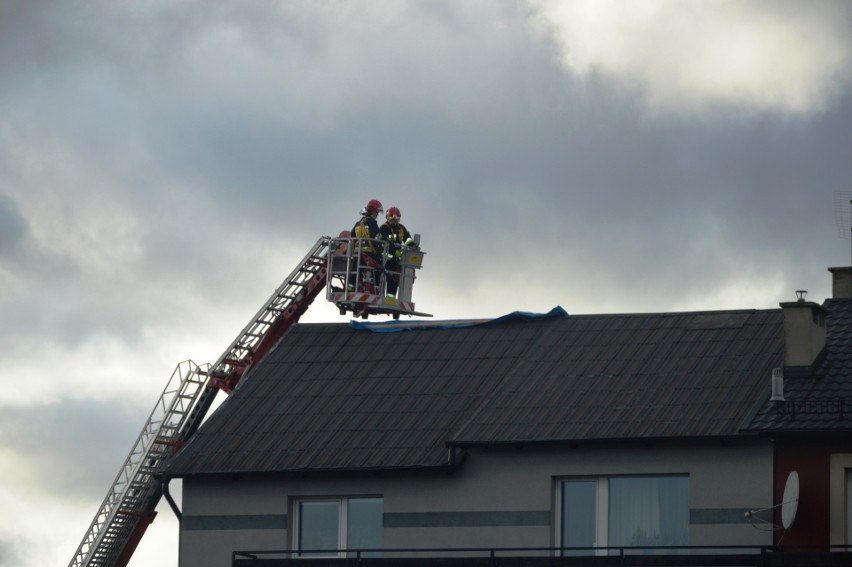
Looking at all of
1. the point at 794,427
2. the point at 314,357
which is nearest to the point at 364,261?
the point at 314,357

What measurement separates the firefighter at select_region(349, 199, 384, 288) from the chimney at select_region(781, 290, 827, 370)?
14115mm

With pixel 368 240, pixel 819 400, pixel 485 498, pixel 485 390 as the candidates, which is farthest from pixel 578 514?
pixel 368 240

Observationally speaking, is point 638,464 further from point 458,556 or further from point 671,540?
point 458,556

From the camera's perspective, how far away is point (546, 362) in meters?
38.8

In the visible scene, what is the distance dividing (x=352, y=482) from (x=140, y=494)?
414 inches

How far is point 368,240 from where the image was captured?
152 ft

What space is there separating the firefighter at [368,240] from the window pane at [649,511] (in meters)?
12.8

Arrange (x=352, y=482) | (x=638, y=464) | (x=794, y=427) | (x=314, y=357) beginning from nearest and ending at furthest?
(x=794, y=427), (x=638, y=464), (x=352, y=482), (x=314, y=357)

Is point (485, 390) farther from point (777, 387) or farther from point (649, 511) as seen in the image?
point (777, 387)

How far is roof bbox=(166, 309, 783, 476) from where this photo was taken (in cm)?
3588

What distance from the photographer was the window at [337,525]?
37031 millimetres

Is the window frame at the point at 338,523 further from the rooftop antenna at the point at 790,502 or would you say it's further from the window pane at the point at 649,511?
Result: the rooftop antenna at the point at 790,502

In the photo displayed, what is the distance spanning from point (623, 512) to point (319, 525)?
6186mm

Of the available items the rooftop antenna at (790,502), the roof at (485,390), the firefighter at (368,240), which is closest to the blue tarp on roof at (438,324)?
the roof at (485,390)
